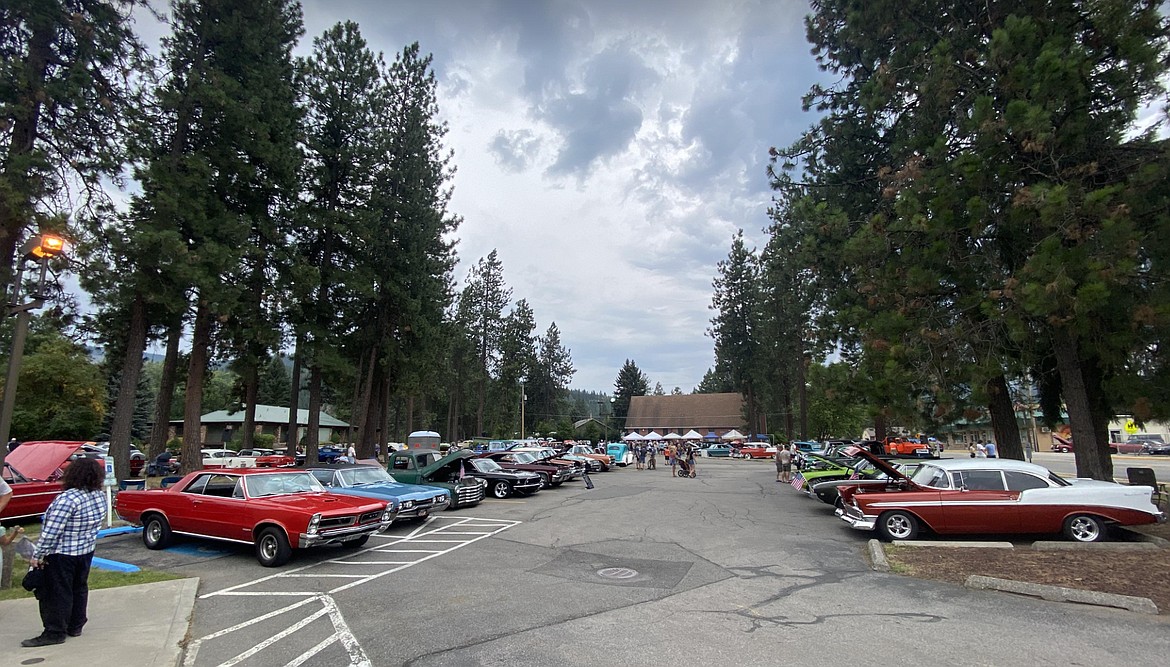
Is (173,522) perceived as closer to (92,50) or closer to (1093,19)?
(92,50)

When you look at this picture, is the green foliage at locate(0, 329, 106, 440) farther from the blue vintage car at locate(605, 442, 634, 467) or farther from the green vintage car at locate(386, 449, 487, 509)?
the blue vintage car at locate(605, 442, 634, 467)

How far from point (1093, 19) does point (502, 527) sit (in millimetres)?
15602

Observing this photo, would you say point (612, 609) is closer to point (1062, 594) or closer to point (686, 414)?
point (1062, 594)

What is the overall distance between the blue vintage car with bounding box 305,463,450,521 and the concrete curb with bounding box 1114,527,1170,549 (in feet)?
44.6

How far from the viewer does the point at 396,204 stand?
91.4ft

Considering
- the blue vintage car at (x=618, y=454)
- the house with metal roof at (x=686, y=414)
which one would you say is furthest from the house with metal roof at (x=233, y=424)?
the house with metal roof at (x=686, y=414)

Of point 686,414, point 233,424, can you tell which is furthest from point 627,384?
point 233,424

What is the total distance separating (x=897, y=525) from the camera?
11.0 m

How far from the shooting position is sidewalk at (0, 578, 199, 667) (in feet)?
16.8

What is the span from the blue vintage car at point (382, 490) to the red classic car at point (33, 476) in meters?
4.87

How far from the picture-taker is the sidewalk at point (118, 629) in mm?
5121

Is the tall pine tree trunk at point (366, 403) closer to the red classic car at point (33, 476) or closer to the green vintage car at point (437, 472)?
the green vintage car at point (437, 472)

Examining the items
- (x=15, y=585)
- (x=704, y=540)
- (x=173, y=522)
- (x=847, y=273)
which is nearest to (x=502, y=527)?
(x=704, y=540)

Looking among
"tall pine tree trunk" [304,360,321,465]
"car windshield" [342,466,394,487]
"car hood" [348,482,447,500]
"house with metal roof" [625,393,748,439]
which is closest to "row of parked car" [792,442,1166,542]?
"car hood" [348,482,447,500]
